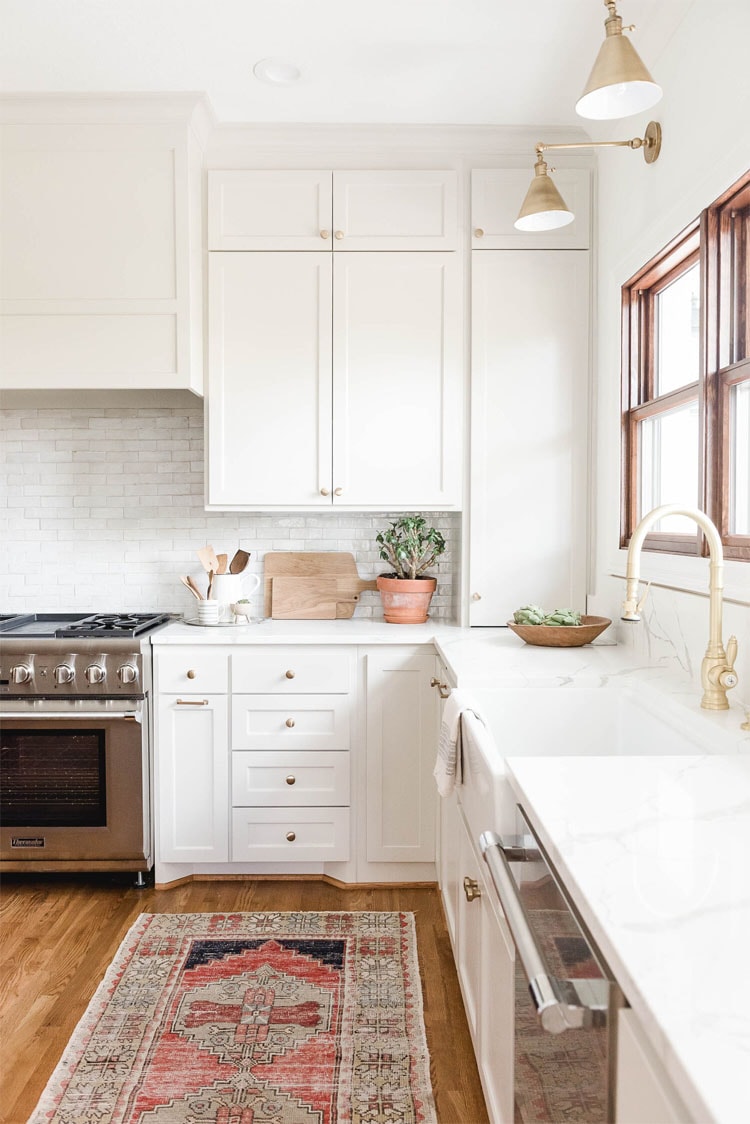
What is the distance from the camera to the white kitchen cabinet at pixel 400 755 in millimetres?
2730

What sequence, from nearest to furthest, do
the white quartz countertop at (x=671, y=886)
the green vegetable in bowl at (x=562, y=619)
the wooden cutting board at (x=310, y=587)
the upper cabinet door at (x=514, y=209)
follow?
1. the white quartz countertop at (x=671, y=886)
2. the green vegetable in bowl at (x=562, y=619)
3. the upper cabinet door at (x=514, y=209)
4. the wooden cutting board at (x=310, y=587)

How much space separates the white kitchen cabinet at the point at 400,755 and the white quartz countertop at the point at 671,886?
1380mm

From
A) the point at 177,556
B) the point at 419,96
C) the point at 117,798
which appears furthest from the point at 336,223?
the point at 117,798

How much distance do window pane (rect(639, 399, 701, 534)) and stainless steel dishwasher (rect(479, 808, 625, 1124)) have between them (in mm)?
1263

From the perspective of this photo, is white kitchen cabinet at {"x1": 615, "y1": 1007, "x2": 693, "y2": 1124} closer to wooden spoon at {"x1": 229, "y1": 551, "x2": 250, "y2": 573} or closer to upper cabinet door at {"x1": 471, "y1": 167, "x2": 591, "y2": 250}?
wooden spoon at {"x1": 229, "y1": 551, "x2": 250, "y2": 573}

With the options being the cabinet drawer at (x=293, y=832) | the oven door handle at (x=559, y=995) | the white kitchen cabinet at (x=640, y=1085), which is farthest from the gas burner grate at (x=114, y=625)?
the white kitchen cabinet at (x=640, y=1085)

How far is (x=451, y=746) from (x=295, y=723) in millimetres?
1075

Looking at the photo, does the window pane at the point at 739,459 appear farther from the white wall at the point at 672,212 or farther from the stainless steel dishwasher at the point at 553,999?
the stainless steel dishwasher at the point at 553,999

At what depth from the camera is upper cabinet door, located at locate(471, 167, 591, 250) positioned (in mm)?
2877

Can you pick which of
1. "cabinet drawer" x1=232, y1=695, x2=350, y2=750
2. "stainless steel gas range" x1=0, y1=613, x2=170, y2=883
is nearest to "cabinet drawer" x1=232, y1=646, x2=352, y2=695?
"cabinet drawer" x1=232, y1=695, x2=350, y2=750

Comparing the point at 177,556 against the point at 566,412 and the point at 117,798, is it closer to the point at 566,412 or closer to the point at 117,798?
the point at 117,798

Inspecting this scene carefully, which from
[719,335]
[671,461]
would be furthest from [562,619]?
[719,335]

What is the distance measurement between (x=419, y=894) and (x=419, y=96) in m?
2.69

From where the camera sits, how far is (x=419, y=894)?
274 cm
